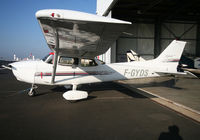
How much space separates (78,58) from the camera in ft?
15.7

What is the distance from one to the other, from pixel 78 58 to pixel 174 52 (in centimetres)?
443

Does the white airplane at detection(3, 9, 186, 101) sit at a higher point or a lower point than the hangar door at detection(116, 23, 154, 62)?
lower

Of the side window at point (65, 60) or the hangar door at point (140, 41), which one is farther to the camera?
the hangar door at point (140, 41)

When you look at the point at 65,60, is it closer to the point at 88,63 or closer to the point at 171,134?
the point at 88,63

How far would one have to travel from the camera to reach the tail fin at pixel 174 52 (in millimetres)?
5582

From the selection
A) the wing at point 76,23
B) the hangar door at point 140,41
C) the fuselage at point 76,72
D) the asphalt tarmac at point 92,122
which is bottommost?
the asphalt tarmac at point 92,122

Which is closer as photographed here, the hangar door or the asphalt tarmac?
the asphalt tarmac

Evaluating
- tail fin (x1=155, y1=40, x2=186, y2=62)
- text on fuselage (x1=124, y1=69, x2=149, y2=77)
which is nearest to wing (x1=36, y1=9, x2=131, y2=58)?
text on fuselage (x1=124, y1=69, x2=149, y2=77)

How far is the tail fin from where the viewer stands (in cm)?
558

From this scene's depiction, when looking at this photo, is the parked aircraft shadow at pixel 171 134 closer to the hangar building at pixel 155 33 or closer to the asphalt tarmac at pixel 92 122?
the asphalt tarmac at pixel 92 122

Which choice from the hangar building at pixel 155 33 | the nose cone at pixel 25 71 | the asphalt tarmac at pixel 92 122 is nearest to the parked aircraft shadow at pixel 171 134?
the asphalt tarmac at pixel 92 122

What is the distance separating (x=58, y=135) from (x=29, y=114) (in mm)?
1394

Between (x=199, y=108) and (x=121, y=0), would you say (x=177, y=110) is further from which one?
(x=121, y=0)

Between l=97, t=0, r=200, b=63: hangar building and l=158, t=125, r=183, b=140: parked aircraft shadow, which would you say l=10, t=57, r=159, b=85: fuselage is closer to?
l=158, t=125, r=183, b=140: parked aircraft shadow
